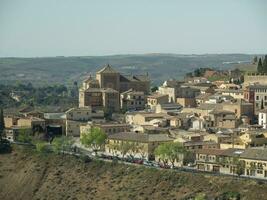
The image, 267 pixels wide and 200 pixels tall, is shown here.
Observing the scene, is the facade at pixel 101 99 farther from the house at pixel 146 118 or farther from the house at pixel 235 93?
the house at pixel 235 93

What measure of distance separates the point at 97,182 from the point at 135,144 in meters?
2.86

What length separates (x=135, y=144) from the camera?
3694 cm

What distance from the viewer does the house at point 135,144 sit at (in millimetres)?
36438

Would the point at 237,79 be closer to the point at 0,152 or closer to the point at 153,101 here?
the point at 153,101

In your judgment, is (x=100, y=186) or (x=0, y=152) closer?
(x=100, y=186)

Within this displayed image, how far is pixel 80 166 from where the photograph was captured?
122ft

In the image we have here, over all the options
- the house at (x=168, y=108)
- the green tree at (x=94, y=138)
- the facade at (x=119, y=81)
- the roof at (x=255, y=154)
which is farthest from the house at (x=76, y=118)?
the roof at (x=255, y=154)

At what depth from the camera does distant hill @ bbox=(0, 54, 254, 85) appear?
138 metres

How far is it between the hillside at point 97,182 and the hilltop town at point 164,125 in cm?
93

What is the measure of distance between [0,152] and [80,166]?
6468mm

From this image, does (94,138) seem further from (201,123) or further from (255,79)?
(255,79)

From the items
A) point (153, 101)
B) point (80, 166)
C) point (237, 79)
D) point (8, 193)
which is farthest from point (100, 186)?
point (237, 79)

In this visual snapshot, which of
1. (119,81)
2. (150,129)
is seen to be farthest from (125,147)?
(119,81)

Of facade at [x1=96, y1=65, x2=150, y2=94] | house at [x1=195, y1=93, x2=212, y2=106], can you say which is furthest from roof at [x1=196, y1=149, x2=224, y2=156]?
facade at [x1=96, y1=65, x2=150, y2=94]
